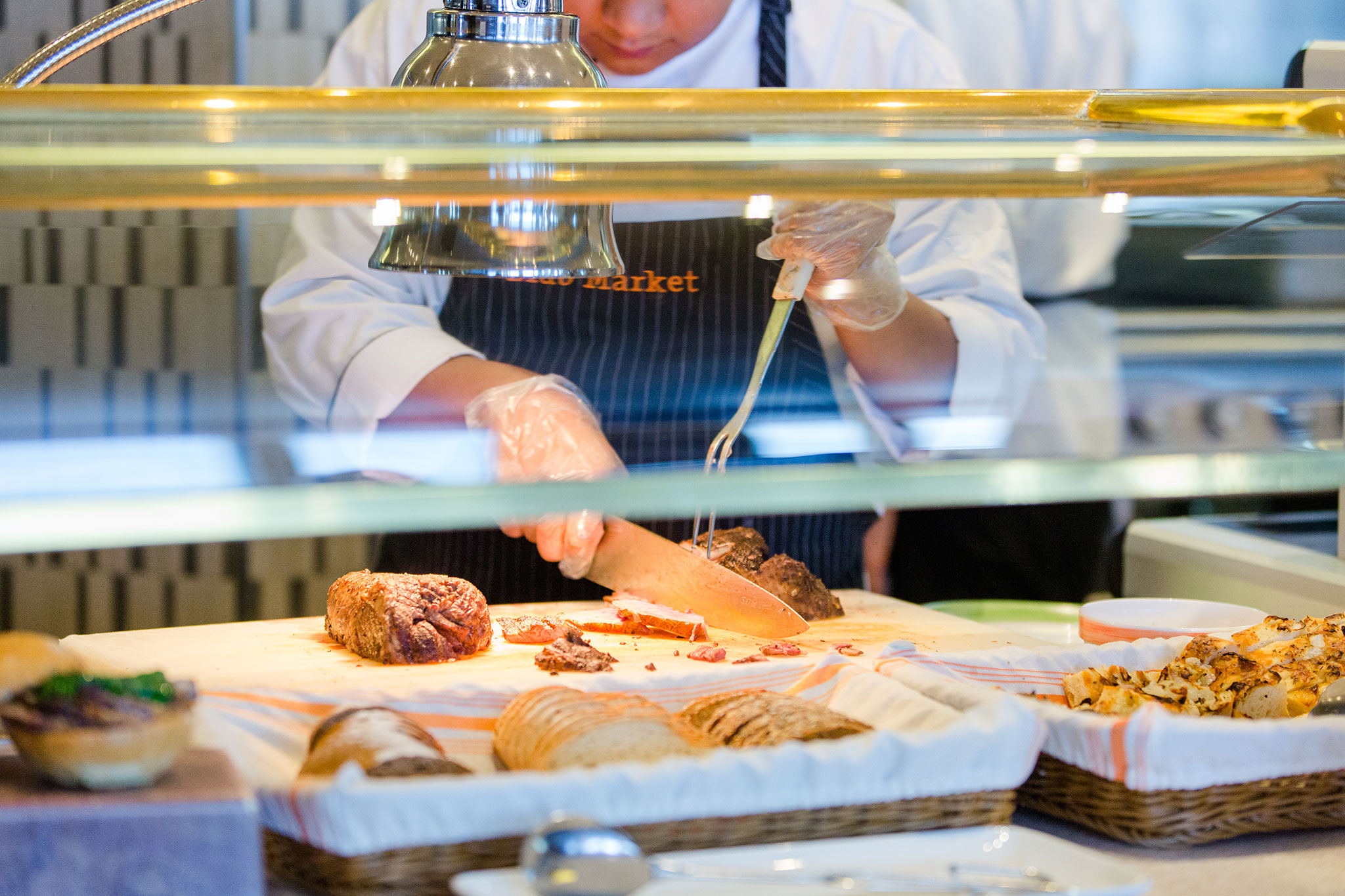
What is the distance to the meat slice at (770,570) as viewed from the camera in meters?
1.64

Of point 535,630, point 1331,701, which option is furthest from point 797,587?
point 1331,701

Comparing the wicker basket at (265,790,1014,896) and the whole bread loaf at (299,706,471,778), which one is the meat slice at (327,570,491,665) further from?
the wicker basket at (265,790,1014,896)

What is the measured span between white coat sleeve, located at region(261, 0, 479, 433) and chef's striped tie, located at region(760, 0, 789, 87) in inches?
30.4

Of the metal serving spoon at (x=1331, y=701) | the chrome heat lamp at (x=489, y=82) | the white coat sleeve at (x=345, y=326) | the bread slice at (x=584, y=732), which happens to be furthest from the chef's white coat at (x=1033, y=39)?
the bread slice at (x=584, y=732)

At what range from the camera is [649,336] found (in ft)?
4.65

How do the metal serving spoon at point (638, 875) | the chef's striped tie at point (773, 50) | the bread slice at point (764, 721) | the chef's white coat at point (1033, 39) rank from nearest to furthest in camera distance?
the metal serving spoon at point (638, 875) → the bread slice at point (764, 721) → the chef's striped tie at point (773, 50) → the chef's white coat at point (1033, 39)

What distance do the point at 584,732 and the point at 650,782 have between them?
0.11 meters

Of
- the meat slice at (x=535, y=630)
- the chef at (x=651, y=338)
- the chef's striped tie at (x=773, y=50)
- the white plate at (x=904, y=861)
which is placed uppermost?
the chef's striped tie at (x=773, y=50)

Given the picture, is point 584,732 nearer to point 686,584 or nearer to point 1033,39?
point 686,584

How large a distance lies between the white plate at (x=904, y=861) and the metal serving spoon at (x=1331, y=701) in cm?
27

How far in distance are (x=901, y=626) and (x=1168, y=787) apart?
711mm

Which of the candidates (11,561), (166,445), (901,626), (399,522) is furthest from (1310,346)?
(11,561)

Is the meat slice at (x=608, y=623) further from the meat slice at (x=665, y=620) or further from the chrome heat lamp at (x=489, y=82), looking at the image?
the chrome heat lamp at (x=489, y=82)

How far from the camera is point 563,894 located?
30.4 inches
